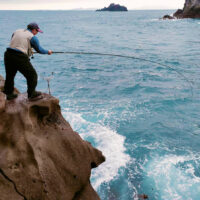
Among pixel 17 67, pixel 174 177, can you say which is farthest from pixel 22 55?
pixel 174 177

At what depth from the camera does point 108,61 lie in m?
26.4

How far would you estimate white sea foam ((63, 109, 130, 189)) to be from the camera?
921 centimetres

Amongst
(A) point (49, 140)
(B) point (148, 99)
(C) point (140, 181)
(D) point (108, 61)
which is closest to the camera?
(A) point (49, 140)

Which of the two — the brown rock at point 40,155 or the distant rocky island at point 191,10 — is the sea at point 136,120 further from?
the distant rocky island at point 191,10

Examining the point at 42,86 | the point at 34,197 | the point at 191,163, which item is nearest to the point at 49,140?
the point at 34,197

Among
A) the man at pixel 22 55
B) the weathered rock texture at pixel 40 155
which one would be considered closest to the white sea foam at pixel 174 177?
the weathered rock texture at pixel 40 155

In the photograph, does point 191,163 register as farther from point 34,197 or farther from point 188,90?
point 188,90

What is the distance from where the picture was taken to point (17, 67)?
5750mm

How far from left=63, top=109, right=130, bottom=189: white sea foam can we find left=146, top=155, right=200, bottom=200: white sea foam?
1.19m

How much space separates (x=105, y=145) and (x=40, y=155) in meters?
5.99

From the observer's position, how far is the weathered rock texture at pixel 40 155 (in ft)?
16.0

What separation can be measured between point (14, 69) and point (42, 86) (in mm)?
12290

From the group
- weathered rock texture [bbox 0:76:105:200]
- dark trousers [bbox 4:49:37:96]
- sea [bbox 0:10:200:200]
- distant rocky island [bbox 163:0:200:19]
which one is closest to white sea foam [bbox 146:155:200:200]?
sea [bbox 0:10:200:200]

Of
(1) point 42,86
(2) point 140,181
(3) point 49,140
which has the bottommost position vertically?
(2) point 140,181
